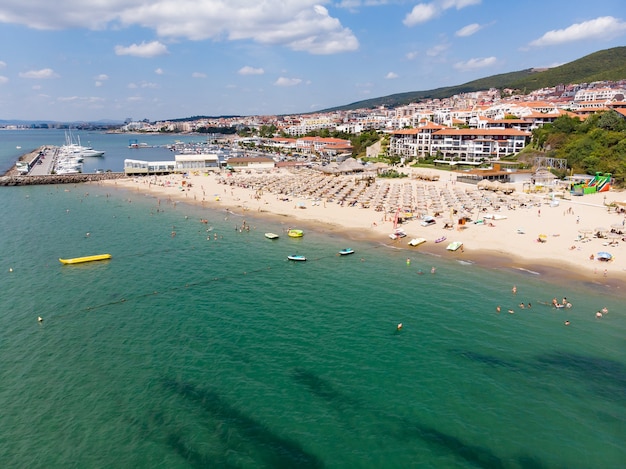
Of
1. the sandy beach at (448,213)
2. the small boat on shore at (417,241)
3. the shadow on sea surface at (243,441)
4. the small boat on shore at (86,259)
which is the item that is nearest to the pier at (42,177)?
the sandy beach at (448,213)

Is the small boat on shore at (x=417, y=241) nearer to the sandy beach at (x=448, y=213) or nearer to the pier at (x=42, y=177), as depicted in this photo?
the sandy beach at (x=448, y=213)

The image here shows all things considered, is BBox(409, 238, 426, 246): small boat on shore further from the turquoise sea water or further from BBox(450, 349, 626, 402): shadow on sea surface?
BBox(450, 349, 626, 402): shadow on sea surface

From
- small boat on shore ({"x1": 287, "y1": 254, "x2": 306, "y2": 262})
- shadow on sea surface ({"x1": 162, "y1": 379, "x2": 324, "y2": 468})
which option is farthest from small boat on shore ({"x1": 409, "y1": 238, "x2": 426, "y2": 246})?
shadow on sea surface ({"x1": 162, "y1": 379, "x2": 324, "y2": 468})

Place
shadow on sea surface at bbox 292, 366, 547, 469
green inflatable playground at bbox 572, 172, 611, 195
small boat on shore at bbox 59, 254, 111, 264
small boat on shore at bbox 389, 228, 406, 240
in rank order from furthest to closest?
green inflatable playground at bbox 572, 172, 611, 195, small boat on shore at bbox 389, 228, 406, 240, small boat on shore at bbox 59, 254, 111, 264, shadow on sea surface at bbox 292, 366, 547, 469

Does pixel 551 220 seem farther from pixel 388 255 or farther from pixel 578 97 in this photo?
pixel 578 97

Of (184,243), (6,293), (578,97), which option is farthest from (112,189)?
(578,97)

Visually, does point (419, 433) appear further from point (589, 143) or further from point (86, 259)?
point (589, 143)
